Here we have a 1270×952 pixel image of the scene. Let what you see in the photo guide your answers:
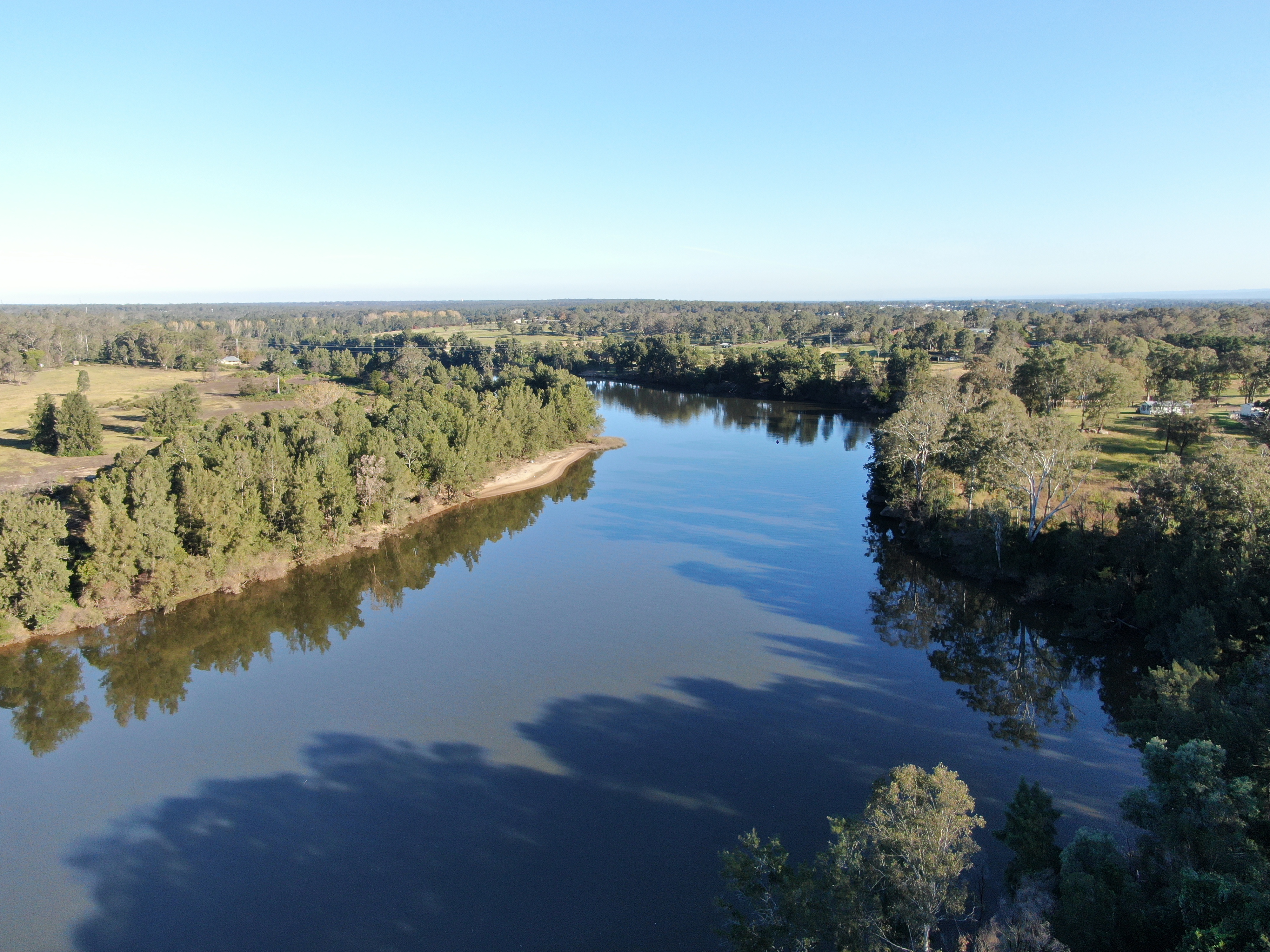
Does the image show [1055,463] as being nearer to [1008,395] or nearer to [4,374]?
[1008,395]

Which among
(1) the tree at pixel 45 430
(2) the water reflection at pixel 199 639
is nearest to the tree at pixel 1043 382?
(2) the water reflection at pixel 199 639

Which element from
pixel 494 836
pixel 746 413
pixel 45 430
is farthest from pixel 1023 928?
pixel 746 413

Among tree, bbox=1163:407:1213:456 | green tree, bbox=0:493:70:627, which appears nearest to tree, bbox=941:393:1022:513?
tree, bbox=1163:407:1213:456

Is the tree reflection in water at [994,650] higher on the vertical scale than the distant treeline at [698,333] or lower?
lower

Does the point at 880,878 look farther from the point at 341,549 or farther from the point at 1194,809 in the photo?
the point at 341,549

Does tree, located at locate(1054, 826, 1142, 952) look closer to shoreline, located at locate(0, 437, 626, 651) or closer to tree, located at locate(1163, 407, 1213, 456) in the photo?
shoreline, located at locate(0, 437, 626, 651)

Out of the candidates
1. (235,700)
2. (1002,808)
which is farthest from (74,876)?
(1002,808)

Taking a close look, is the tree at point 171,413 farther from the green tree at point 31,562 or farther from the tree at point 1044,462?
the tree at point 1044,462
